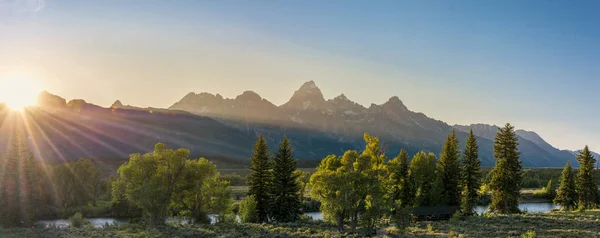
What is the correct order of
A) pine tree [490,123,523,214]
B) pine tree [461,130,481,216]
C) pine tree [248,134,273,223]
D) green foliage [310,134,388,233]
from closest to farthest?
green foliage [310,134,388,233]
pine tree [248,134,273,223]
pine tree [490,123,523,214]
pine tree [461,130,481,216]

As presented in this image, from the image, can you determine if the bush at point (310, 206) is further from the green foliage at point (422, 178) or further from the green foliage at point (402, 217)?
the green foliage at point (402, 217)

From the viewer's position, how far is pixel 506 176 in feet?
231

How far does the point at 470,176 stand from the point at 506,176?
252 inches

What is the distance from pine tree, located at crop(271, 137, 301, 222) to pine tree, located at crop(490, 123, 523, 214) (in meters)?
Result: 35.2

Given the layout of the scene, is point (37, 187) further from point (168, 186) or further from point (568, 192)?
point (568, 192)

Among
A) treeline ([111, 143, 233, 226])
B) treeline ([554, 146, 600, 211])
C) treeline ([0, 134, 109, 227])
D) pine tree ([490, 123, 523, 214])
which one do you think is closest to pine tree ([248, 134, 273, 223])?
treeline ([111, 143, 233, 226])

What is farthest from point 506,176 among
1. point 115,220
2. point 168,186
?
point 115,220

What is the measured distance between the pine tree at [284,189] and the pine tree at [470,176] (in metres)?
30.3

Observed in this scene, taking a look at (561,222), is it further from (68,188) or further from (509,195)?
(68,188)

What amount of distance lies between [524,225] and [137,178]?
51.7 meters

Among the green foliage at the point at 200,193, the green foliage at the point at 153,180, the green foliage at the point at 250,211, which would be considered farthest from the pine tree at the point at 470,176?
the green foliage at the point at 153,180

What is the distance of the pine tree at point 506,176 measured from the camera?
2776 inches

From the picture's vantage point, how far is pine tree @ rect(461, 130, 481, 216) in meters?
72.5

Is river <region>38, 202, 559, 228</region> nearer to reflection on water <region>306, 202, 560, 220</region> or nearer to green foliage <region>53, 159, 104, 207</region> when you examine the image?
reflection on water <region>306, 202, 560, 220</region>
